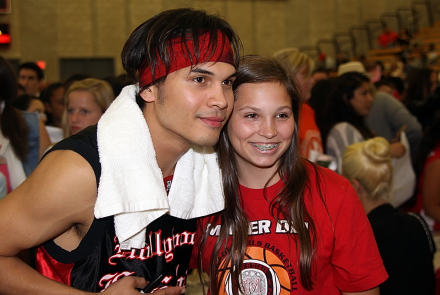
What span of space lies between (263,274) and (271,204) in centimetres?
30

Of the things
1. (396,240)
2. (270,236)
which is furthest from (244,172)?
(396,240)

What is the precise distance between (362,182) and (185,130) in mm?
1314

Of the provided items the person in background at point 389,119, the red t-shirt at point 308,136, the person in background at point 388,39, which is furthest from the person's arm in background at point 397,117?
the person in background at point 388,39

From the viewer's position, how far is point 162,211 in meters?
1.73

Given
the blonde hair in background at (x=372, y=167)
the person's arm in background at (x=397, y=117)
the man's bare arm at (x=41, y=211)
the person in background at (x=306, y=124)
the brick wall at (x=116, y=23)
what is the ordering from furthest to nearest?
the brick wall at (x=116, y=23)
the person's arm in background at (x=397, y=117)
the person in background at (x=306, y=124)
the blonde hair in background at (x=372, y=167)
the man's bare arm at (x=41, y=211)

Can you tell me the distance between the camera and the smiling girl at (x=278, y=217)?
1.74 m

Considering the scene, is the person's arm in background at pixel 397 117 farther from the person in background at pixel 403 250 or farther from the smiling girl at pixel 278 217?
the smiling girl at pixel 278 217

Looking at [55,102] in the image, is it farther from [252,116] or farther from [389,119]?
[389,119]

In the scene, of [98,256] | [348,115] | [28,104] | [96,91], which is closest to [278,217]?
[98,256]

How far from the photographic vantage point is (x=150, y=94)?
1821 mm

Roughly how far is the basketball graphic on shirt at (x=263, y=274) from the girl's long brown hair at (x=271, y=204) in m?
0.04

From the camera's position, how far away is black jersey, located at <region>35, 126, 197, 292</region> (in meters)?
1.65

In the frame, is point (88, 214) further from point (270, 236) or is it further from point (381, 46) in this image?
point (381, 46)

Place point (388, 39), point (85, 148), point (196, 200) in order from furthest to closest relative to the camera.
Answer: point (388, 39) < point (196, 200) < point (85, 148)
